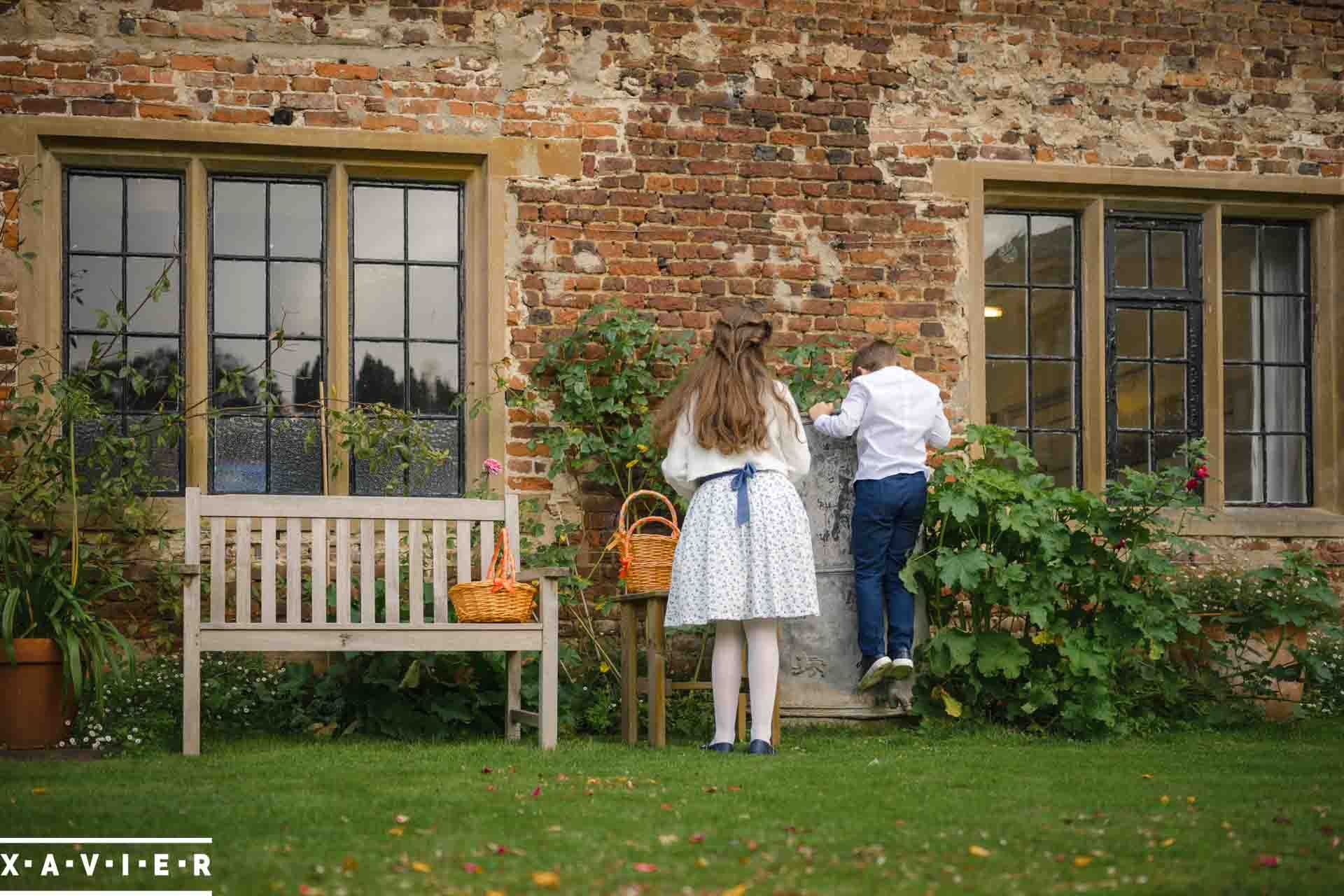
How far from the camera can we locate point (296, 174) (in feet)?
26.7

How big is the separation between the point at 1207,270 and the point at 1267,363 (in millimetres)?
698

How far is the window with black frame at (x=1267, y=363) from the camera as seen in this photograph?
924 cm

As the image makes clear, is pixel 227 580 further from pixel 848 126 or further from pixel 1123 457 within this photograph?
pixel 1123 457

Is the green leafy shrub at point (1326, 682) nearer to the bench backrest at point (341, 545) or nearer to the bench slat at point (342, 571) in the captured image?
the bench backrest at point (341, 545)

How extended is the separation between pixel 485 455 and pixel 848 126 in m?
2.66

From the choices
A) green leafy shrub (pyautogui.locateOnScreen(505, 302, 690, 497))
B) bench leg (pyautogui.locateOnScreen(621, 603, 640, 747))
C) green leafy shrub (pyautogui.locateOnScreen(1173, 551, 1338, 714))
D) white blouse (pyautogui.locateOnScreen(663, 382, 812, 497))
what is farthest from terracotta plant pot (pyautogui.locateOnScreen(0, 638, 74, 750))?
green leafy shrub (pyautogui.locateOnScreen(1173, 551, 1338, 714))

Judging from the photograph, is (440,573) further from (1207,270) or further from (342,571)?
(1207,270)

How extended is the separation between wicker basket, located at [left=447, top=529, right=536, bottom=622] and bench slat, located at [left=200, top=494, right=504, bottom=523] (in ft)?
1.54

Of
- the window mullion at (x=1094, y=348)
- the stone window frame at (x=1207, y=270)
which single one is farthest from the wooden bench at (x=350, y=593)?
the window mullion at (x=1094, y=348)

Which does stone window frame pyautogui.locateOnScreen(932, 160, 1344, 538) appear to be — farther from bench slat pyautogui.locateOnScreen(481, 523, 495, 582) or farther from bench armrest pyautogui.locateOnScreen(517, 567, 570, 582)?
bench armrest pyautogui.locateOnScreen(517, 567, 570, 582)

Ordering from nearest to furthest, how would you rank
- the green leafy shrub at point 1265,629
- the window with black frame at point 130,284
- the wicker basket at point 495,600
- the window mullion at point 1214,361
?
the wicker basket at point 495,600 → the green leafy shrub at point 1265,629 → the window with black frame at point 130,284 → the window mullion at point 1214,361

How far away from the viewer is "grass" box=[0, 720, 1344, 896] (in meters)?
3.60

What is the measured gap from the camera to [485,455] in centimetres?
817

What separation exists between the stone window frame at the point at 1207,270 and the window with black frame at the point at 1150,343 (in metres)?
0.07
